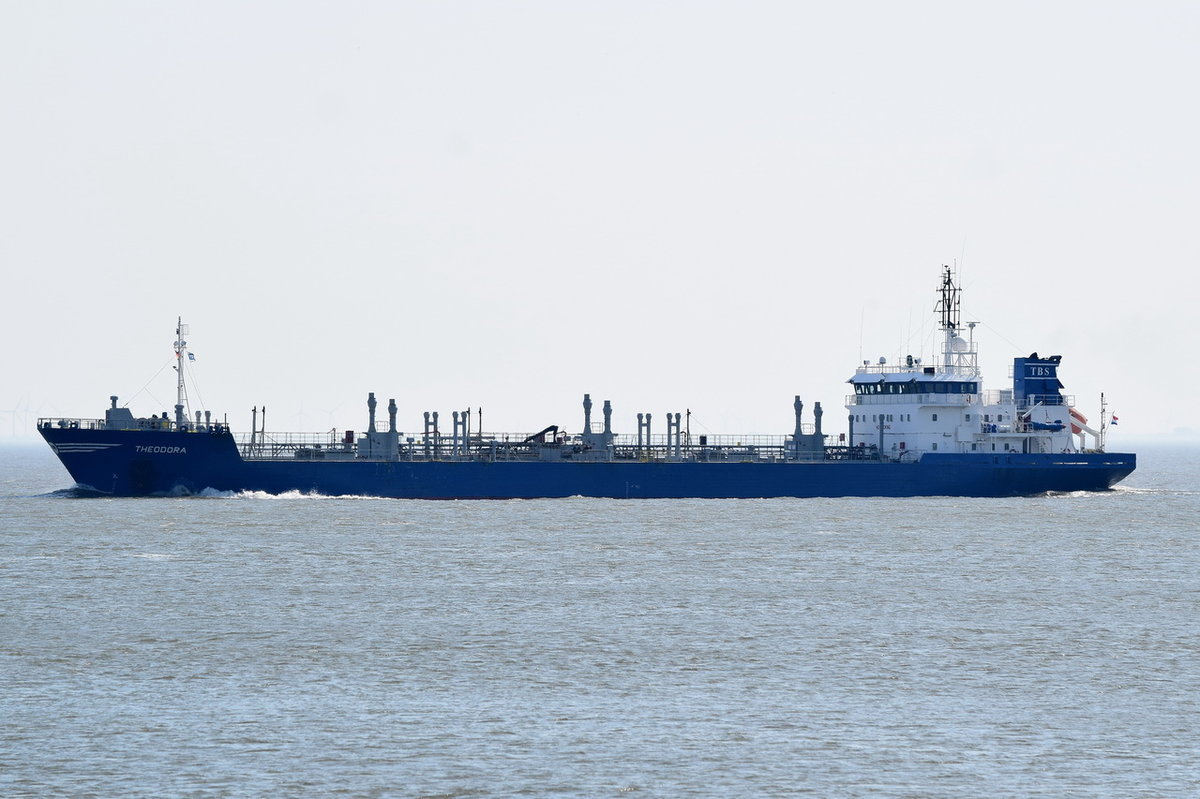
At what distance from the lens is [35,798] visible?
2283 centimetres

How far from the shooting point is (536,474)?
75.5 m

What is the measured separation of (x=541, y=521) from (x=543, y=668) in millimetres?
34778

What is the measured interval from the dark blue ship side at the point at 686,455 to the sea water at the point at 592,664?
10.2m

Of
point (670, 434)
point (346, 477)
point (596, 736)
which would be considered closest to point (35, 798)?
point (596, 736)

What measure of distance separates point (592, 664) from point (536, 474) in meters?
42.5

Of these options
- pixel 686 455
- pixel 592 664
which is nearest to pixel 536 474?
pixel 686 455

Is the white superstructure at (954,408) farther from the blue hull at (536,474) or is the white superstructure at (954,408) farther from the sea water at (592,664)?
the sea water at (592,664)

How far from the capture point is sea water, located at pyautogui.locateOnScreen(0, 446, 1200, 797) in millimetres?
24594

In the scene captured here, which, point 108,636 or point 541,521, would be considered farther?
point 541,521

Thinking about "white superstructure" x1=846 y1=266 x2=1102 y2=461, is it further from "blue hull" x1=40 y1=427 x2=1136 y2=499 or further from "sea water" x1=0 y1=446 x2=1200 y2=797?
"sea water" x1=0 y1=446 x2=1200 y2=797

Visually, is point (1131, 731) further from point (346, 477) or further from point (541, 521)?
point (346, 477)

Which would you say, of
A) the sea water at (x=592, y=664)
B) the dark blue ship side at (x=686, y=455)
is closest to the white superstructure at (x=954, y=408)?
the dark blue ship side at (x=686, y=455)

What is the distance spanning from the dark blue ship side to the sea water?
10.2m

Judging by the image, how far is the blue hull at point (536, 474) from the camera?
230 feet
